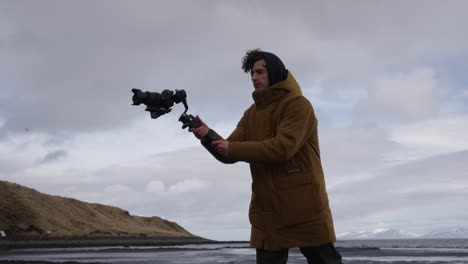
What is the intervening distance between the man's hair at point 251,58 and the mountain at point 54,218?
56.9 m

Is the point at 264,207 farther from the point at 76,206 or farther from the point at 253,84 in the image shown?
the point at 76,206

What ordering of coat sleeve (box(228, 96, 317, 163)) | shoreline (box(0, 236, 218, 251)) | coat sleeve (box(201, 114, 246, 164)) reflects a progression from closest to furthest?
1. coat sleeve (box(228, 96, 317, 163))
2. coat sleeve (box(201, 114, 246, 164))
3. shoreline (box(0, 236, 218, 251))

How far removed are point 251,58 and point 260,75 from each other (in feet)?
0.51

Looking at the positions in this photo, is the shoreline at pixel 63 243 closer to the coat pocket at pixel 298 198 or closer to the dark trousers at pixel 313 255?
the dark trousers at pixel 313 255

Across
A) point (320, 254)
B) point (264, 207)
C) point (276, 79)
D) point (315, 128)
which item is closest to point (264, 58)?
point (276, 79)

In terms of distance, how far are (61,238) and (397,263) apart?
44271mm

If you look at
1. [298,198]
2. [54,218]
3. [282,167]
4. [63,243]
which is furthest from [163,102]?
[54,218]

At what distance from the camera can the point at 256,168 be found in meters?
4.61

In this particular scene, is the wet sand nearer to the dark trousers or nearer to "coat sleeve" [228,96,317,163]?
the dark trousers

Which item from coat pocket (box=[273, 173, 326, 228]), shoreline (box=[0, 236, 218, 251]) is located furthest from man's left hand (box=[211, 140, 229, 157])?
shoreline (box=[0, 236, 218, 251])

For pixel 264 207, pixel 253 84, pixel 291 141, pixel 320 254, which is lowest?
pixel 320 254

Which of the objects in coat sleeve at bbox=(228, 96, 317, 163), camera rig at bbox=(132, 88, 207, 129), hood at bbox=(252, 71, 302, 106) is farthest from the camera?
hood at bbox=(252, 71, 302, 106)

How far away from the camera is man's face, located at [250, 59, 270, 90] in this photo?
470 cm

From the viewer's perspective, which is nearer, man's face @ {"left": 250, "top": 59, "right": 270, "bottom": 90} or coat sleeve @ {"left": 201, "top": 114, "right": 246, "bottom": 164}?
coat sleeve @ {"left": 201, "top": 114, "right": 246, "bottom": 164}
